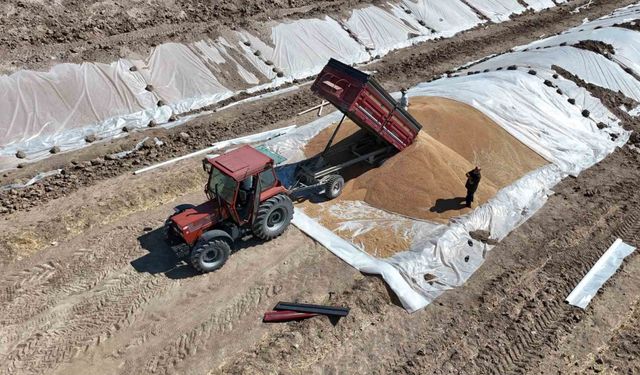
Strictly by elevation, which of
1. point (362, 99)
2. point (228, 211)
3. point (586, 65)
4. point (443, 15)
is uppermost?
point (586, 65)

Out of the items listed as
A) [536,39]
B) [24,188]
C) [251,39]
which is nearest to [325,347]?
[24,188]

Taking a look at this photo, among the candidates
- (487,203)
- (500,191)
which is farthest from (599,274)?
(500,191)

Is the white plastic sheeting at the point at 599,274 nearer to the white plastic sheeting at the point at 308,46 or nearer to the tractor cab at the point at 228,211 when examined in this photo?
the tractor cab at the point at 228,211

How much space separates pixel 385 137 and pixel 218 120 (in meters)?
6.98

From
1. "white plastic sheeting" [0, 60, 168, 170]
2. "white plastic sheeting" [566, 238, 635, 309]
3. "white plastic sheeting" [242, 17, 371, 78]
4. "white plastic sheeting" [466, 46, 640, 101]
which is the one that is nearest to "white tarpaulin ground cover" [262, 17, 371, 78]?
"white plastic sheeting" [242, 17, 371, 78]

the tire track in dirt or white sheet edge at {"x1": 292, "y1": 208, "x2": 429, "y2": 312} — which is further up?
white sheet edge at {"x1": 292, "y1": 208, "x2": 429, "y2": 312}

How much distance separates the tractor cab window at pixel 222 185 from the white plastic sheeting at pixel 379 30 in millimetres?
14700

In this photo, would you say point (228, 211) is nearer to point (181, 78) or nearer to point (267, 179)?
point (267, 179)

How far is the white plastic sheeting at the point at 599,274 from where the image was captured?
988 cm

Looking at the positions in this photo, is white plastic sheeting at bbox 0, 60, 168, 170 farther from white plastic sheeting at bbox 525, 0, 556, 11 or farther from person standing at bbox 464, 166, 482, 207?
white plastic sheeting at bbox 525, 0, 556, 11

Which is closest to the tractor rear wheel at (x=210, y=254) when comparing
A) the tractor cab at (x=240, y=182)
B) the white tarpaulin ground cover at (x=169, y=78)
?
the tractor cab at (x=240, y=182)

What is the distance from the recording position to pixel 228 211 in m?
10.1

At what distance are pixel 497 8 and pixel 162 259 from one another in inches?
1069

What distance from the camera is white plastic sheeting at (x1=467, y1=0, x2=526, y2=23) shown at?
28.1m
